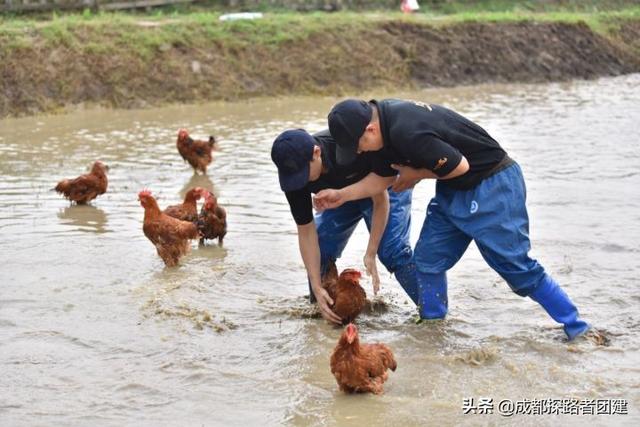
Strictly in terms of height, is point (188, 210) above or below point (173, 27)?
below

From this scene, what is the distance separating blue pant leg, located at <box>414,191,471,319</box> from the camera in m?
6.59

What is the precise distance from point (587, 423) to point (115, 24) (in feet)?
54.9

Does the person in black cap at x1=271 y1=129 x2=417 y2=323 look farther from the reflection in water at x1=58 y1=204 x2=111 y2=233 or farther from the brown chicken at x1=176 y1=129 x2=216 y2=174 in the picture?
the brown chicken at x1=176 y1=129 x2=216 y2=174

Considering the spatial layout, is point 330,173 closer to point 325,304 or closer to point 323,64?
point 325,304

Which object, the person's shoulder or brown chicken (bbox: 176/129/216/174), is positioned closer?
the person's shoulder

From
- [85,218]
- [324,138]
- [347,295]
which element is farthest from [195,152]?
[324,138]

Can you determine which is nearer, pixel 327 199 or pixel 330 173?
pixel 327 199

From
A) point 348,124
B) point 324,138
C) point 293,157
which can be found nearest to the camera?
point 348,124

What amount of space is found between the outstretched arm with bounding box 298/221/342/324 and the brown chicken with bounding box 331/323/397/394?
89cm

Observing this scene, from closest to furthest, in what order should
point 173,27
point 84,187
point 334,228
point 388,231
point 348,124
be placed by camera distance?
1. point 348,124
2. point 388,231
3. point 334,228
4. point 84,187
5. point 173,27

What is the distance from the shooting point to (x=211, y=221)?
9109 mm

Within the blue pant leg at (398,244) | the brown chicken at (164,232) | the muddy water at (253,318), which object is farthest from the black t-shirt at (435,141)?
the brown chicken at (164,232)

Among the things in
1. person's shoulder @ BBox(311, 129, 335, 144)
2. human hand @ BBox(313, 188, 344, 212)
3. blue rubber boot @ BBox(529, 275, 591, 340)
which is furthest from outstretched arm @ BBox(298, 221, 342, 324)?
blue rubber boot @ BBox(529, 275, 591, 340)

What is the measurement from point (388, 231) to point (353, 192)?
979 millimetres
